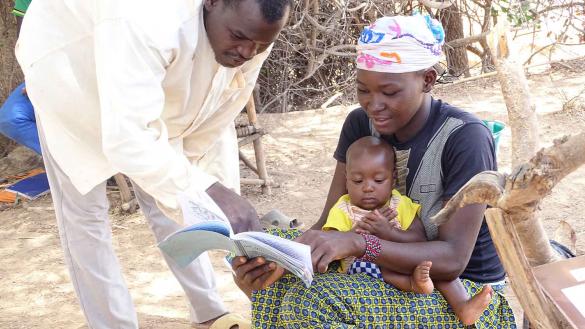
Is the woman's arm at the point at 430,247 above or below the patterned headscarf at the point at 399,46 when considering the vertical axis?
below

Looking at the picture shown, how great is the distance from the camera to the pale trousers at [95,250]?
2.71 meters

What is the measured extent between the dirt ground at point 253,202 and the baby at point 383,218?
1.26 m

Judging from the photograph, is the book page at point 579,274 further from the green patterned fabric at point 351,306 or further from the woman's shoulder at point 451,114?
the woman's shoulder at point 451,114

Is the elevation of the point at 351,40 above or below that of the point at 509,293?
above

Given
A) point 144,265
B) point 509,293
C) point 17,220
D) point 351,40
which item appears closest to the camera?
point 509,293

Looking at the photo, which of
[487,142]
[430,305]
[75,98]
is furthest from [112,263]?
[487,142]

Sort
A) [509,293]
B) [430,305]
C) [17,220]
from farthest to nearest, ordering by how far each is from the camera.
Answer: [17,220] < [509,293] < [430,305]

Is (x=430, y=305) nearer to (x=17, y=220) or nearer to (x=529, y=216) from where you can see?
(x=529, y=216)

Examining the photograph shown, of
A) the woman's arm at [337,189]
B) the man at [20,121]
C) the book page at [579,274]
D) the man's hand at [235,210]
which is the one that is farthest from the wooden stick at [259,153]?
the book page at [579,274]

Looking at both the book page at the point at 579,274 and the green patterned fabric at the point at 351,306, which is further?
the green patterned fabric at the point at 351,306

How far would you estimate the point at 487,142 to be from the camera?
2115 mm

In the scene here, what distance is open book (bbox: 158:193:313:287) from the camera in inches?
70.0

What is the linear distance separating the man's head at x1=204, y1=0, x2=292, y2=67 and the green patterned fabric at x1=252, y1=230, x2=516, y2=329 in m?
0.67

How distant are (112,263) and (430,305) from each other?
1366mm
